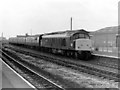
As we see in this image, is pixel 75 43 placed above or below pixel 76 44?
above

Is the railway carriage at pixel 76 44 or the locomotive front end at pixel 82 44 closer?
the locomotive front end at pixel 82 44

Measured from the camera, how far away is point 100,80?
39.8 ft

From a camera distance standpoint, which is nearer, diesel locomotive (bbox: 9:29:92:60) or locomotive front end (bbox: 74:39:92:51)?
locomotive front end (bbox: 74:39:92:51)

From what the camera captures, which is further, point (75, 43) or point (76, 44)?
point (75, 43)

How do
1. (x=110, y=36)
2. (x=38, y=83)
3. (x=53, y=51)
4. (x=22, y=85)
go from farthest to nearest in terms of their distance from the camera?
→ 1. (x=110, y=36)
2. (x=53, y=51)
3. (x=38, y=83)
4. (x=22, y=85)

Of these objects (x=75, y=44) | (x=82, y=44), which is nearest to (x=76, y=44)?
(x=75, y=44)

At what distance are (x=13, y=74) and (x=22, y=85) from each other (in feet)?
9.66

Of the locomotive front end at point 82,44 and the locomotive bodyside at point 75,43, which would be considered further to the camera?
the locomotive bodyside at point 75,43

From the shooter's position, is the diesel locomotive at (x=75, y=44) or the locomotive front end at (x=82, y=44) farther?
the diesel locomotive at (x=75, y=44)

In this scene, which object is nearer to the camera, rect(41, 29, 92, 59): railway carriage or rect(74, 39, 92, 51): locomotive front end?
rect(74, 39, 92, 51): locomotive front end

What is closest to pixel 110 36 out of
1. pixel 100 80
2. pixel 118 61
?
pixel 118 61

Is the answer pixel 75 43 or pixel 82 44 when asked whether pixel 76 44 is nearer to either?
pixel 75 43

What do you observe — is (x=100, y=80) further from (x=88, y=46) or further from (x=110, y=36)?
(x=110, y=36)

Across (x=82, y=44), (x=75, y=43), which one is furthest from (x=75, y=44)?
(x=82, y=44)
